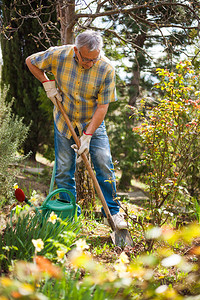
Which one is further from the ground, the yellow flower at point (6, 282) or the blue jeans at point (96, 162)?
the yellow flower at point (6, 282)

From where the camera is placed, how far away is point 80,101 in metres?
2.67

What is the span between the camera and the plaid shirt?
2584 millimetres

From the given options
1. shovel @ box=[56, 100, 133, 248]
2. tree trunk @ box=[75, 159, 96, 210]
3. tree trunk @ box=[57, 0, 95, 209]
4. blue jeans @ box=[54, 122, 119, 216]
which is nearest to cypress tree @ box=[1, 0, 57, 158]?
tree trunk @ box=[57, 0, 95, 209]

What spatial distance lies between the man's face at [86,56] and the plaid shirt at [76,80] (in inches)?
4.4

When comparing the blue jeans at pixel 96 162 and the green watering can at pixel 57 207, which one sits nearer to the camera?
the green watering can at pixel 57 207

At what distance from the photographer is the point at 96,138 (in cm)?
276

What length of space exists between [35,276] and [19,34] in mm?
6191

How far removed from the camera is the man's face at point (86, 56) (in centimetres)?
232

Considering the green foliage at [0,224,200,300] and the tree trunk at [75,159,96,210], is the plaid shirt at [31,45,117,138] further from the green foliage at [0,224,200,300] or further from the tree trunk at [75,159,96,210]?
the green foliage at [0,224,200,300]

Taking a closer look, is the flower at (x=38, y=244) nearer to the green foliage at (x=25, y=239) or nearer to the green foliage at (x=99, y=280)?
the green foliage at (x=99, y=280)

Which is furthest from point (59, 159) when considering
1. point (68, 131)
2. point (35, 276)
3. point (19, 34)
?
point (19, 34)

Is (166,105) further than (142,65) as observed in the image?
No

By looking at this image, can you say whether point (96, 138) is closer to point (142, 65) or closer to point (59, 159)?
point (59, 159)

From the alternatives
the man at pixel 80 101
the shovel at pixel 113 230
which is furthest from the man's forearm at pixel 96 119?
the shovel at pixel 113 230
